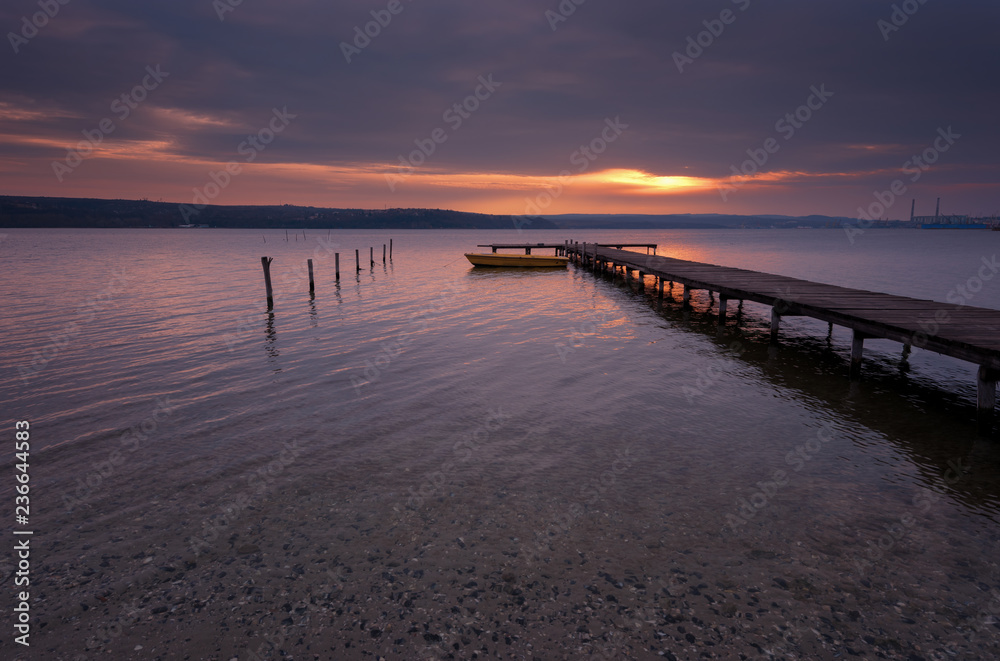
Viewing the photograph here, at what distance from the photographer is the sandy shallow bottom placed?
13.5ft

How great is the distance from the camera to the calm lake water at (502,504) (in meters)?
4.30

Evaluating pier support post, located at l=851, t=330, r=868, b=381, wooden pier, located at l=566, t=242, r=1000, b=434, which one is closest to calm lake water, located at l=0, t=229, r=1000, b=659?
pier support post, located at l=851, t=330, r=868, b=381

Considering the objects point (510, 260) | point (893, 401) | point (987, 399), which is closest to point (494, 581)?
point (987, 399)

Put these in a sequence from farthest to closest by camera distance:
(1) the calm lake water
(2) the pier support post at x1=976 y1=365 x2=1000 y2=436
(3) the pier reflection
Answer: (2) the pier support post at x1=976 y1=365 x2=1000 y2=436 → (3) the pier reflection → (1) the calm lake water

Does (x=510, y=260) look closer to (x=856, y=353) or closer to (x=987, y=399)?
(x=856, y=353)

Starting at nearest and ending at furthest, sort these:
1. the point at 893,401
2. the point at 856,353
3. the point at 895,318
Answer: the point at 893,401 → the point at 895,318 → the point at 856,353

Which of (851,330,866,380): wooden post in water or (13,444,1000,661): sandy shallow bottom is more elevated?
(851,330,866,380): wooden post in water

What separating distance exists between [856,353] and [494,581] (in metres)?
10.7

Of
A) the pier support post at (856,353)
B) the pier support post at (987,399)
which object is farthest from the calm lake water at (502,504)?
the pier support post at (856,353)

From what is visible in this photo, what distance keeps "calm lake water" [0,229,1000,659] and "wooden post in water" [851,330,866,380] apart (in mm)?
389

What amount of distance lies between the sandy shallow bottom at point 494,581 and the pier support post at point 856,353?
264 inches

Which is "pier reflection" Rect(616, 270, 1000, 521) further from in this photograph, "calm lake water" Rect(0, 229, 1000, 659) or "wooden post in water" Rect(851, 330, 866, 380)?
"wooden post in water" Rect(851, 330, 866, 380)

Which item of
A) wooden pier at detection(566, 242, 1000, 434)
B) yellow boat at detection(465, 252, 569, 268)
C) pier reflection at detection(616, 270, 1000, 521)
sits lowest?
pier reflection at detection(616, 270, 1000, 521)

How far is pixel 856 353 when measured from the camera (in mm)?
11914
